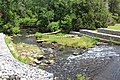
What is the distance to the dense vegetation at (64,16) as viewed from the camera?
144 ft

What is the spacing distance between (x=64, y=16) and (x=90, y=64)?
1037 inches

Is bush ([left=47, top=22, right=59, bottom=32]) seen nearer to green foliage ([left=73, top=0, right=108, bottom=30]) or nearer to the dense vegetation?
the dense vegetation

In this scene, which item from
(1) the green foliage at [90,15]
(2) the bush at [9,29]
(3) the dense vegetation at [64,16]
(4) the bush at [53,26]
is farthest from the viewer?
(4) the bush at [53,26]

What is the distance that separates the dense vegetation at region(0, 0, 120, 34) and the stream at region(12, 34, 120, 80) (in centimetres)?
1244

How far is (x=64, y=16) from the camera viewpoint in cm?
4944

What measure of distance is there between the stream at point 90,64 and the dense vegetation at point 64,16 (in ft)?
40.8

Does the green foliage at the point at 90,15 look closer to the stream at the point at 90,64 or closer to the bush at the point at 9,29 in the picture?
the bush at the point at 9,29

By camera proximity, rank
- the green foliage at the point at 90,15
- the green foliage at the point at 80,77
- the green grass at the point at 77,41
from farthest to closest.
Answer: the green foliage at the point at 90,15 < the green grass at the point at 77,41 < the green foliage at the point at 80,77

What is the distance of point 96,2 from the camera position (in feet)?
146

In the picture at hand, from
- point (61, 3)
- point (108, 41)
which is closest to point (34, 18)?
point (61, 3)

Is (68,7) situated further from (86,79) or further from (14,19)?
(86,79)

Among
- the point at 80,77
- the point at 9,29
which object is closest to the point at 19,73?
the point at 80,77

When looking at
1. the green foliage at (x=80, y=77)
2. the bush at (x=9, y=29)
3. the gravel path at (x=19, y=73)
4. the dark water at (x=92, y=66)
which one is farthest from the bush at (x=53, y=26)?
the gravel path at (x=19, y=73)

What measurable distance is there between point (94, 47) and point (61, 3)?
19.4 m
